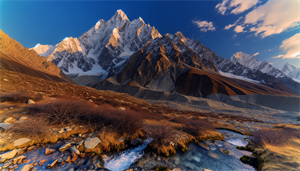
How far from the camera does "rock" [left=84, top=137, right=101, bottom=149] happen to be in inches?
270

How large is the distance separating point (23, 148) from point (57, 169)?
266cm

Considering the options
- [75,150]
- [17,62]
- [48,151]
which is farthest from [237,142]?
[17,62]

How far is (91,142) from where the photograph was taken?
718 cm

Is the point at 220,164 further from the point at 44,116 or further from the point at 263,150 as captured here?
the point at 44,116

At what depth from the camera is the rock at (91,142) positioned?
6867 millimetres

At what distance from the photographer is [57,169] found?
521 centimetres

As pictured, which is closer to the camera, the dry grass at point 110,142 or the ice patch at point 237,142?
the dry grass at point 110,142

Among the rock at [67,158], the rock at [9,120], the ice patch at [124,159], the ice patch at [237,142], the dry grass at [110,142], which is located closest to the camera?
the rock at [67,158]

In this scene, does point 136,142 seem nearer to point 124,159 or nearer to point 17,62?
point 124,159

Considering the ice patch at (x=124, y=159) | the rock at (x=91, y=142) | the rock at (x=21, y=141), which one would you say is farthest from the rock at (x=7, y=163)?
the ice patch at (x=124, y=159)

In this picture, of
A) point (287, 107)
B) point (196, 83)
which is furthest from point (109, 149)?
point (287, 107)

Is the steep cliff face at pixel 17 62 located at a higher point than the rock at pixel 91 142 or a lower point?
higher

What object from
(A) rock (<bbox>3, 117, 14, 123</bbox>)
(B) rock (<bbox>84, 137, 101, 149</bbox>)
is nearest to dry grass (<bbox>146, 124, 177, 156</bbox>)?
(B) rock (<bbox>84, 137, 101, 149</bbox>)

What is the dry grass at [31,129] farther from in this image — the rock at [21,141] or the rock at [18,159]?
the rock at [18,159]
